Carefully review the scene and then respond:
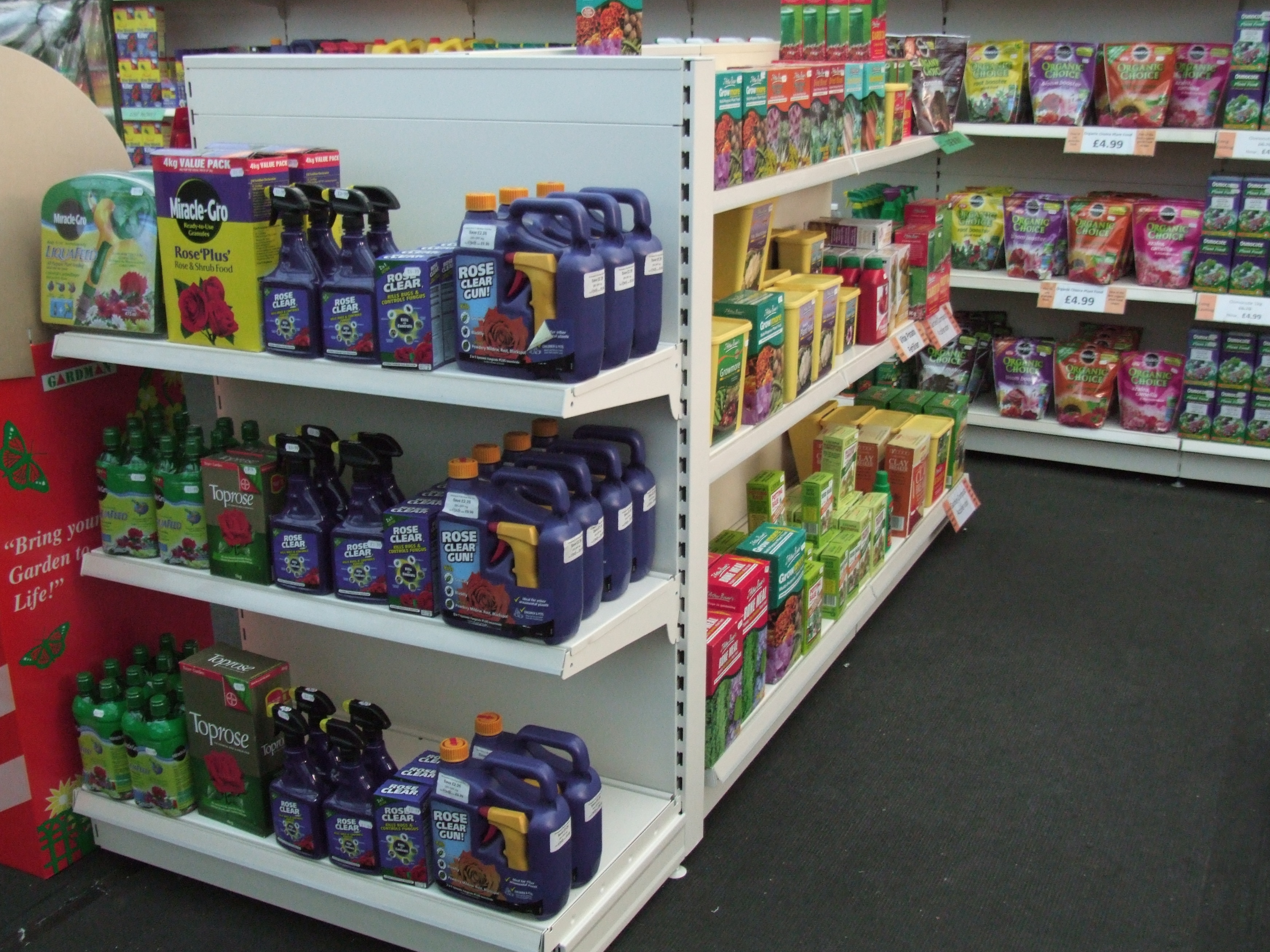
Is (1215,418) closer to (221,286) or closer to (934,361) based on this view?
(934,361)

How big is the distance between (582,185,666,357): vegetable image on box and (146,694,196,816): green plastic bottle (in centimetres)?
115

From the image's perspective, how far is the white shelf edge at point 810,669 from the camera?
241cm

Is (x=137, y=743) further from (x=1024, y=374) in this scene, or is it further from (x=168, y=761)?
(x=1024, y=374)

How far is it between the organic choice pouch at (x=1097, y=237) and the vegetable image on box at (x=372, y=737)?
331 centimetres

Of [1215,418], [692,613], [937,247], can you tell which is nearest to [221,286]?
[692,613]

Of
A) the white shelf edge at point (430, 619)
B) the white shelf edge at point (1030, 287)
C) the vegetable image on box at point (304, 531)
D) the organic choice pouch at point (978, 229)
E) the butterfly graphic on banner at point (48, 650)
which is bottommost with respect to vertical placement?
the butterfly graphic on banner at point (48, 650)

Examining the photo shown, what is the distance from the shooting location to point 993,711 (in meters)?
2.86

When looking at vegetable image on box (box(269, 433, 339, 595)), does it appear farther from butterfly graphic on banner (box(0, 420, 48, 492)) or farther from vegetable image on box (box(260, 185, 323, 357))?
butterfly graphic on banner (box(0, 420, 48, 492))

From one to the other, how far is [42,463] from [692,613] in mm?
1293

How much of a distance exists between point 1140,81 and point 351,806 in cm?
363

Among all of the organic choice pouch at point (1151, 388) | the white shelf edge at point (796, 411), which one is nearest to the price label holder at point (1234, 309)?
the organic choice pouch at point (1151, 388)

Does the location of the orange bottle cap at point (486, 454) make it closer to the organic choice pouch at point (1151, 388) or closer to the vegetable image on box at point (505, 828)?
the vegetable image on box at point (505, 828)

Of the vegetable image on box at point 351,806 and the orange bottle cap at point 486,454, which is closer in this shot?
the orange bottle cap at point 486,454

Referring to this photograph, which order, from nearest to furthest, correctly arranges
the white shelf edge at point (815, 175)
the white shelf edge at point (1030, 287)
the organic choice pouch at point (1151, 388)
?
the white shelf edge at point (815, 175) → the white shelf edge at point (1030, 287) → the organic choice pouch at point (1151, 388)
